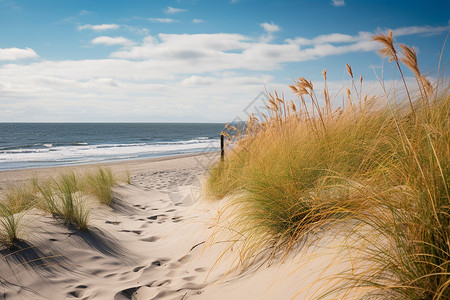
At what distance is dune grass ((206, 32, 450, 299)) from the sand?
206 millimetres

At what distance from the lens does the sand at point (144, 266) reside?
6.49ft

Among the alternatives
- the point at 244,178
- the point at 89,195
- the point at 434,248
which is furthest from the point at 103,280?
the point at 89,195

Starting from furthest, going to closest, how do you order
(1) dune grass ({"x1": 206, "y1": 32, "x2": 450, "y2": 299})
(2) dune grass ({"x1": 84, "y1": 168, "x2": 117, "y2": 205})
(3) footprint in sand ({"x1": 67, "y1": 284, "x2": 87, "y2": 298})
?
Result: 1. (2) dune grass ({"x1": 84, "y1": 168, "x2": 117, "y2": 205})
2. (3) footprint in sand ({"x1": 67, "y1": 284, "x2": 87, "y2": 298})
3. (1) dune grass ({"x1": 206, "y1": 32, "x2": 450, "y2": 299})

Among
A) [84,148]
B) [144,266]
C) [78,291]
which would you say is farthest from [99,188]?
[84,148]

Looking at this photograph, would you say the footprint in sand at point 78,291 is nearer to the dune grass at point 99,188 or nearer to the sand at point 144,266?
the sand at point 144,266

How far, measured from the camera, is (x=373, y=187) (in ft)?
6.02

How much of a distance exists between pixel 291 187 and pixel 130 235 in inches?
100

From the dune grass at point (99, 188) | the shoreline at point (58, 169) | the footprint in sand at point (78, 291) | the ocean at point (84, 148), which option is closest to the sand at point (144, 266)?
the footprint in sand at point (78, 291)

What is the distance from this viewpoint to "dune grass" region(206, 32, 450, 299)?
1334 mm

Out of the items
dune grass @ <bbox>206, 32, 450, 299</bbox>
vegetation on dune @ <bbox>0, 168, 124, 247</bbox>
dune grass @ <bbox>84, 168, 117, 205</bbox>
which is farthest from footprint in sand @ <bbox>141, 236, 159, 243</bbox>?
dune grass @ <bbox>84, 168, 117, 205</bbox>

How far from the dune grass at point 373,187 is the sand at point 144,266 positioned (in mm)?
206

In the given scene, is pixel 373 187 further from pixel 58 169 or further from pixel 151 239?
pixel 58 169

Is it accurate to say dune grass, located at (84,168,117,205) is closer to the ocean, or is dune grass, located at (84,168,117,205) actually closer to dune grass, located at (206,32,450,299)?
dune grass, located at (206,32,450,299)

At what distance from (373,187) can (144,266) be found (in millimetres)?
2306
